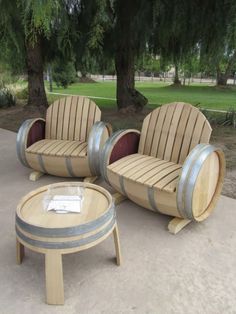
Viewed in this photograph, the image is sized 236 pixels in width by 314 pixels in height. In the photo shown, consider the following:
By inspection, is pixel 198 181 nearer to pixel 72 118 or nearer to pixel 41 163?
pixel 41 163

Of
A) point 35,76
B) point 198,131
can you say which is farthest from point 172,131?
point 35,76

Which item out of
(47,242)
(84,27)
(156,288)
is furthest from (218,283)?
(84,27)

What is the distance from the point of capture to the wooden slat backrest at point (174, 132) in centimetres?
274

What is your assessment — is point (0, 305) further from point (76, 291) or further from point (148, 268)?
point (148, 268)

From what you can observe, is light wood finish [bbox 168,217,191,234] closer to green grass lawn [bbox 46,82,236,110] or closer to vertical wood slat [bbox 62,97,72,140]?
vertical wood slat [bbox 62,97,72,140]

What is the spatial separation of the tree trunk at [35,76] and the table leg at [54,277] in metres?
5.62

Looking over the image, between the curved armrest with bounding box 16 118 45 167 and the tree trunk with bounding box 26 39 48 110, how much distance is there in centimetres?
331

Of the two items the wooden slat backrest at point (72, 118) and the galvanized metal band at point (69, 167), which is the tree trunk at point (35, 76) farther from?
the galvanized metal band at point (69, 167)

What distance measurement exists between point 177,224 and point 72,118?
195 cm

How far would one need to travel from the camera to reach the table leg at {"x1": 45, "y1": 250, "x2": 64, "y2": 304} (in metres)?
1.66

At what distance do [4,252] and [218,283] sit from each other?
4.80 ft

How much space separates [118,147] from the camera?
287 centimetres

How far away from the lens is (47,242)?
5.43ft

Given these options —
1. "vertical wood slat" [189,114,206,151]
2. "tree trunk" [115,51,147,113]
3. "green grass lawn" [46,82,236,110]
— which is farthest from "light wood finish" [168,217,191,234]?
"green grass lawn" [46,82,236,110]
